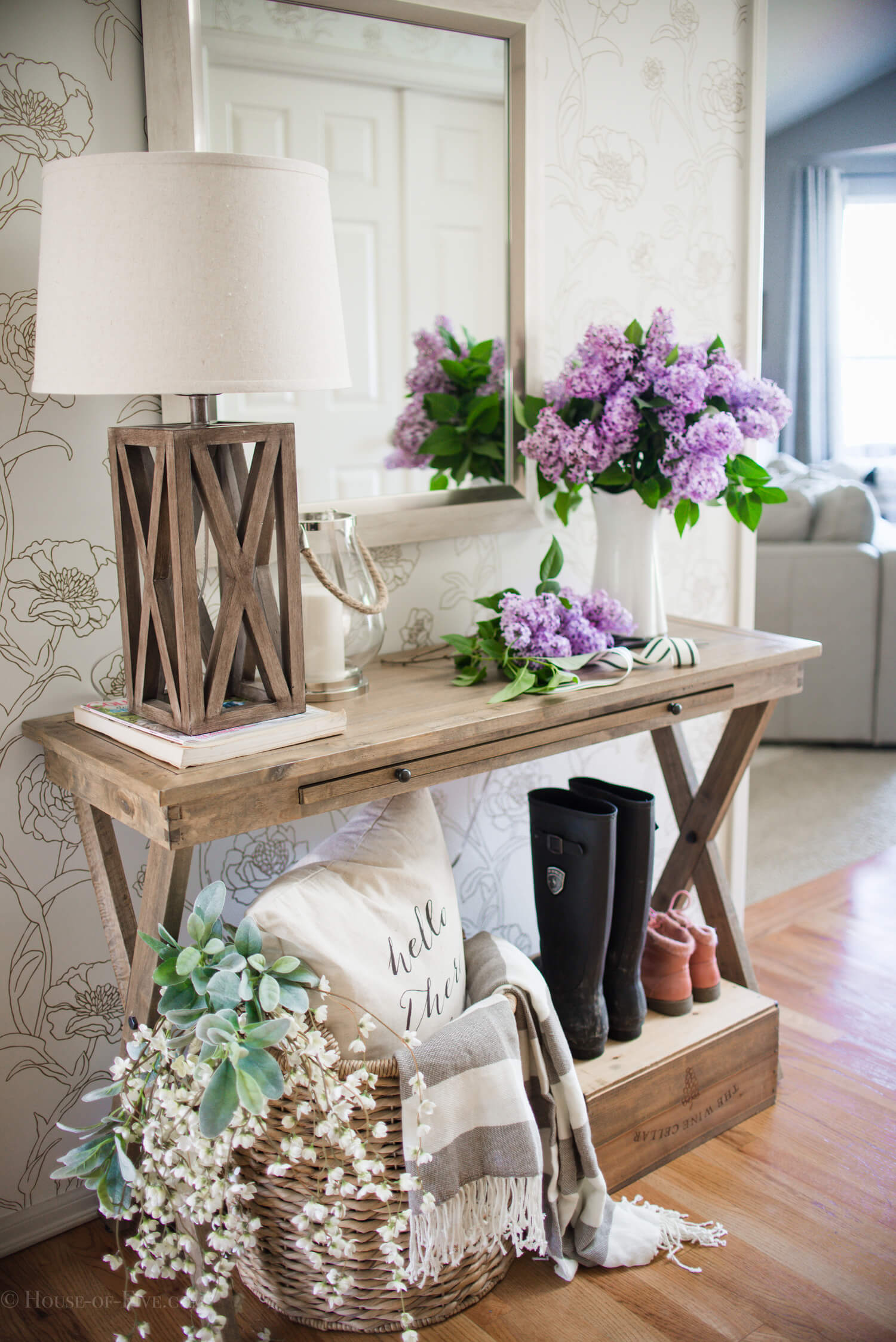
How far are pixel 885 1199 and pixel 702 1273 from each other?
0.35 m

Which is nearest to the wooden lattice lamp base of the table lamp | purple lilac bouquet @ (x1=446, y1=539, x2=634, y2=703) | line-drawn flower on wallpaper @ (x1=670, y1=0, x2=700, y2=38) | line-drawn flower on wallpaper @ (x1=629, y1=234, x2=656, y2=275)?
the table lamp

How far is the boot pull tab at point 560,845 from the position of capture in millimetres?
1615

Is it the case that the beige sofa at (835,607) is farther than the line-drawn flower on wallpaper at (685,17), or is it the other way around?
the beige sofa at (835,607)

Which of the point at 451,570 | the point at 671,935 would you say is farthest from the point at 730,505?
the point at 671,935

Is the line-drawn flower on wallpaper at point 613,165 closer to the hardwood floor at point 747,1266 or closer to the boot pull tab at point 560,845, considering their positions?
the boot pull tab at point 560,845

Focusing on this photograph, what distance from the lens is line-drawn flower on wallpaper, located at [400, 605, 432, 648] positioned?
73.3 inches

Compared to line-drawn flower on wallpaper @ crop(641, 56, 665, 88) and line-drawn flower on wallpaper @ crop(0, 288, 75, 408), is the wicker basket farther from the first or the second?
line-drawn flower on wallpaper @ crop(641, 56, 665, 88)

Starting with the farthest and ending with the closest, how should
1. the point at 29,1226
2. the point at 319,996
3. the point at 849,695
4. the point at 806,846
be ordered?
1. the point at 849,695
2. the point at 806,846
3. the point at 29,1226
4. the point at 319,996

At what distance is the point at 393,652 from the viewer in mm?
1840

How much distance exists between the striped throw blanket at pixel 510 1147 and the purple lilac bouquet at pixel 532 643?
395 millimetres

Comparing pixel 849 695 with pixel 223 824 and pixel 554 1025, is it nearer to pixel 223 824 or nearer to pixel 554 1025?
pixel 554 1025

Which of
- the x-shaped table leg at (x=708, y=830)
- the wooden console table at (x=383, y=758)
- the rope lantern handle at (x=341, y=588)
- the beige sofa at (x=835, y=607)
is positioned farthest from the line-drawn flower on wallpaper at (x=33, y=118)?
the beige sofa at (x=835, y=607)

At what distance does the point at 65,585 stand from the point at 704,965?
122cm

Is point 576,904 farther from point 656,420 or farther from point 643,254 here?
point 643,254
